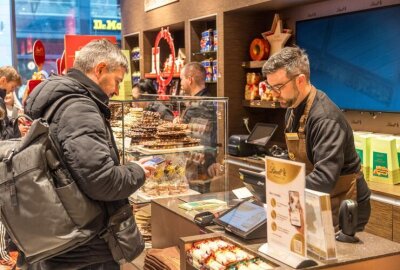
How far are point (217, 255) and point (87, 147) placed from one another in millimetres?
613

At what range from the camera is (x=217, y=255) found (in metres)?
2.00

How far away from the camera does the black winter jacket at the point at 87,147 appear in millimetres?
1971

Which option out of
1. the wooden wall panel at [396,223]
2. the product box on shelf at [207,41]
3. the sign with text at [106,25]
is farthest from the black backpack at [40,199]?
the sign with text at [106,25]

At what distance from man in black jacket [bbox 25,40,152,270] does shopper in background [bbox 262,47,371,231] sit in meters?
0.77

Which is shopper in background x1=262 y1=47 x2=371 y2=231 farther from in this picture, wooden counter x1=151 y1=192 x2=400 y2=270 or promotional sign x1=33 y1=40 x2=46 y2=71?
promotional sign x1=33 y1=40 x2=46 y2=71

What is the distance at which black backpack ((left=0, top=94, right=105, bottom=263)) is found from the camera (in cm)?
196

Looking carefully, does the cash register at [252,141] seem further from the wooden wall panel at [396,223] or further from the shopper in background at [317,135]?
the shopper in background at [317,135]

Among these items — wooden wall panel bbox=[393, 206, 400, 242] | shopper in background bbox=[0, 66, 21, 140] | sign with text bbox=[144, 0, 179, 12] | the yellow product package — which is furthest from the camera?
sign with text bbox=[144, 0, 179, 12]

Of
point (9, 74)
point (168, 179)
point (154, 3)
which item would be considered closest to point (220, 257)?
point (168, 179)

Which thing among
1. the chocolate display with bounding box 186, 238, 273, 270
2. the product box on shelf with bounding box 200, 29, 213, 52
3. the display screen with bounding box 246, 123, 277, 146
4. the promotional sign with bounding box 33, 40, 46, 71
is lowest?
the chocolate display with bounding box 186, 238, 273, 270

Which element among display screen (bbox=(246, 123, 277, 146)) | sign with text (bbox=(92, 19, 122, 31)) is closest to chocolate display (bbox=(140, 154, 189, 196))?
display screen (bbox=(246, 123, 277, 146))

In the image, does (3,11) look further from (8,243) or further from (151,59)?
(8,243)

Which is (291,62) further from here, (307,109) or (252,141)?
(252,141)

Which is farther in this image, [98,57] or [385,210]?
[385,210]
